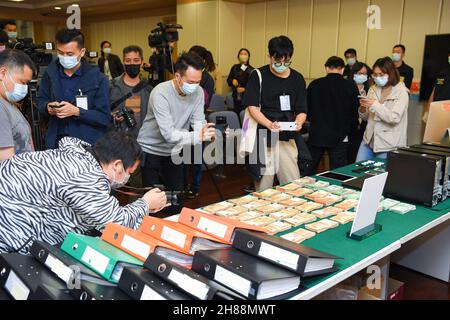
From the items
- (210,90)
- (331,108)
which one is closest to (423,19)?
(331,108)

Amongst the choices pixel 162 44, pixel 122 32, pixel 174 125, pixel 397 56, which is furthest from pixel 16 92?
pixel 122 32

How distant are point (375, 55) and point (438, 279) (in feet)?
15.8

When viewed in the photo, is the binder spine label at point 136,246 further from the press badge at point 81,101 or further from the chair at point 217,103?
the chair at point 217,103

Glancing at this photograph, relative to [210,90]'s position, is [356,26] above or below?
above

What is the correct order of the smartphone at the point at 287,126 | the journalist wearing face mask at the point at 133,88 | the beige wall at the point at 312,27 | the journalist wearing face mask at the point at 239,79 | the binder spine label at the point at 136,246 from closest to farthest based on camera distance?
the binder spine label at the point at 136,246 → the smartphone at the point at 287,126 → the journalist wearing face mask at the point at 133,88 → the beige wall at the point at 312,27 → the journalist wearing face mask at the point at 239,79

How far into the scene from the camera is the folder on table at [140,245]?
1233 mm

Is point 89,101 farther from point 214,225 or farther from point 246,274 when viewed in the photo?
point 246,274

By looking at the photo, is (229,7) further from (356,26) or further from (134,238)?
(134,238)

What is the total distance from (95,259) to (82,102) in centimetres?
162

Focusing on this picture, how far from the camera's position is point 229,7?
8180mm

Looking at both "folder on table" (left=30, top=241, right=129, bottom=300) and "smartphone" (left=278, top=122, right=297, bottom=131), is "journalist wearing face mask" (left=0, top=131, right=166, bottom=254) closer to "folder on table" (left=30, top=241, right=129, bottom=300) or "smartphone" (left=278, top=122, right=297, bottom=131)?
"folder on table" (left=30, top=241, right=129, bottom=300)

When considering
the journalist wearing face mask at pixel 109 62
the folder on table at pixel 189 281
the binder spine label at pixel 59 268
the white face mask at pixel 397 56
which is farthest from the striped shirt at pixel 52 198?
the journalist wearing face mask at pixel 109 62

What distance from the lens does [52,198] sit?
1.42m

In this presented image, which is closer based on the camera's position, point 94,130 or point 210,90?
point 94,130
